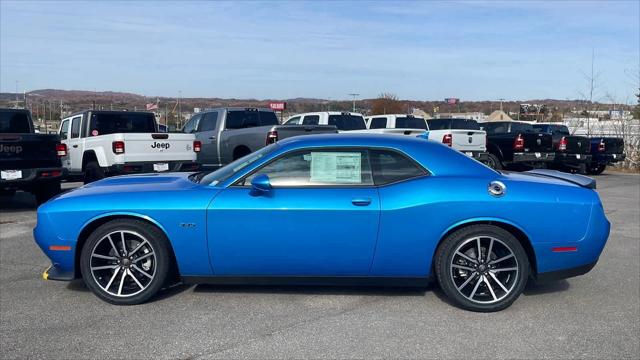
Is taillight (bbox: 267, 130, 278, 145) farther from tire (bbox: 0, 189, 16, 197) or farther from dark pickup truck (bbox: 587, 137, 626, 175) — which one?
dark pickup truck (bbox: 587, 137, 626, 175)

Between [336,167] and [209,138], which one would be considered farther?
[209,138]

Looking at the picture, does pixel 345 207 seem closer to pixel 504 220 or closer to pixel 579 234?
pixel 504 220

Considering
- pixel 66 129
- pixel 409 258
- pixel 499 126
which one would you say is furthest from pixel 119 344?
pixel 499 126

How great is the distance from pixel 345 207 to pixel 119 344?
1.98 m

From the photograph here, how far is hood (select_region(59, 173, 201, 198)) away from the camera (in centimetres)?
467

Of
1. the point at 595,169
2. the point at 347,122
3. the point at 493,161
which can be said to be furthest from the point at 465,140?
the point at 595,169

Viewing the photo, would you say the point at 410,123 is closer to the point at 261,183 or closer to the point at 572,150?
the point at 572,150

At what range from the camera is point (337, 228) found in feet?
14.4

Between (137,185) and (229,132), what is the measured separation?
8802 mm

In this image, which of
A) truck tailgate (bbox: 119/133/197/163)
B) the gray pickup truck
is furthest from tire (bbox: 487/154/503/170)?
truck tailgate (bbox: 119/133/197/163)

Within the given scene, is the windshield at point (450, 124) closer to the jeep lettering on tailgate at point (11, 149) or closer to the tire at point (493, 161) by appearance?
the tire at point (493, 161)

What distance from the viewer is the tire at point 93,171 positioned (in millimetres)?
10852

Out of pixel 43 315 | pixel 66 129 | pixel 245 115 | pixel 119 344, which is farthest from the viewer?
pixel 245 115

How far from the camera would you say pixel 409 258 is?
14.6 feet
